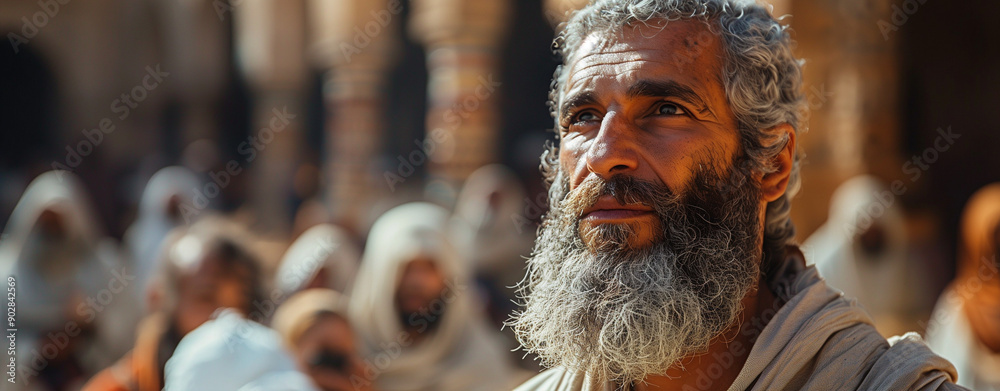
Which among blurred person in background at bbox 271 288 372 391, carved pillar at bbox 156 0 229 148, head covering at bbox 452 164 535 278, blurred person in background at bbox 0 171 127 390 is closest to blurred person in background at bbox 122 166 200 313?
blurred person in background at bbox 0 171 127 390

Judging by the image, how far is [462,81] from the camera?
991cm

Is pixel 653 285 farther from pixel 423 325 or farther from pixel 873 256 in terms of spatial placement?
pixel 873 256

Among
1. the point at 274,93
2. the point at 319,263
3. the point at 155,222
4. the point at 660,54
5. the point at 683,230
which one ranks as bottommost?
the point at 155,222

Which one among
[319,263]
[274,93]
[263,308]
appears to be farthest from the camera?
[274,93]

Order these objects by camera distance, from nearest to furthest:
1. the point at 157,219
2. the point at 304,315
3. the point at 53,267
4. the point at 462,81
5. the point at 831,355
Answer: the point at 831,355, the point at 304,315, the point at 53,267, the point at 157,219, the point at 462,81

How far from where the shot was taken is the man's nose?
5.30 feet

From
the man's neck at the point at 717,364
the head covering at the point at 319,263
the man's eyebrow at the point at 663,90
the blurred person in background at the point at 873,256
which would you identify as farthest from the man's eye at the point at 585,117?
the blurred person in background at the point at 873,256

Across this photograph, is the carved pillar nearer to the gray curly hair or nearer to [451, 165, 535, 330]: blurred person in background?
[451, 165, 535, 330]: blurred person in background

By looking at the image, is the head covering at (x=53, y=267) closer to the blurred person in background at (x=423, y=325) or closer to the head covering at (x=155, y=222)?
the head covering at (x=155, y=222)

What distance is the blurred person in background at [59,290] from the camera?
17.3 feet

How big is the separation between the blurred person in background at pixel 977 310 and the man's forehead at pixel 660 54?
3.68 metres

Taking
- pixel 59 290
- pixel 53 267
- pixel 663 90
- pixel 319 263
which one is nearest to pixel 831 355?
pixel 663 90

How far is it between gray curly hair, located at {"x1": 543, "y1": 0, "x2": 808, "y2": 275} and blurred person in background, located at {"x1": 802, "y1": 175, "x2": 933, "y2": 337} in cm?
502

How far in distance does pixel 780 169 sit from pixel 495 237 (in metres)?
6.16
